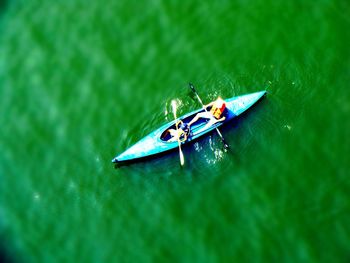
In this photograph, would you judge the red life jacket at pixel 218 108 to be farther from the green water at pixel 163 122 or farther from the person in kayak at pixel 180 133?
the person in kayak at pixel 180 133

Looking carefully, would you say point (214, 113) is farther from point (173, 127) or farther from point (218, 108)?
point (173, 127)

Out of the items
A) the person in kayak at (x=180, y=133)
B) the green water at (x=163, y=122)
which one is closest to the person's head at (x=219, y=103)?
the green water at (x=163, y=122)

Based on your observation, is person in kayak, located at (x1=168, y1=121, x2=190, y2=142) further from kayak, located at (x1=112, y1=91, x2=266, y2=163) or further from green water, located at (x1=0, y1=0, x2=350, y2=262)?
green water, located at (x1=0, y1=0, x2=350, y2=262)

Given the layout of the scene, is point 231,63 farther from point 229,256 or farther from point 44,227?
point 44,227

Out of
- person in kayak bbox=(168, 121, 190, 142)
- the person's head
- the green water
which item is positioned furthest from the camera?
person in kayak bbox=(168, 121, 190, 142)

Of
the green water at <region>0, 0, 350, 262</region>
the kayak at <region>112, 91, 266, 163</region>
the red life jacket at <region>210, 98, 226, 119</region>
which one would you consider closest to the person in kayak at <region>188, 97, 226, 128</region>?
the red life jacket at <region>210, 98, 226, 119</region>

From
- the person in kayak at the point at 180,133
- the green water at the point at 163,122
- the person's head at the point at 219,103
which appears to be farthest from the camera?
the person in kayak at the point at 180,133
